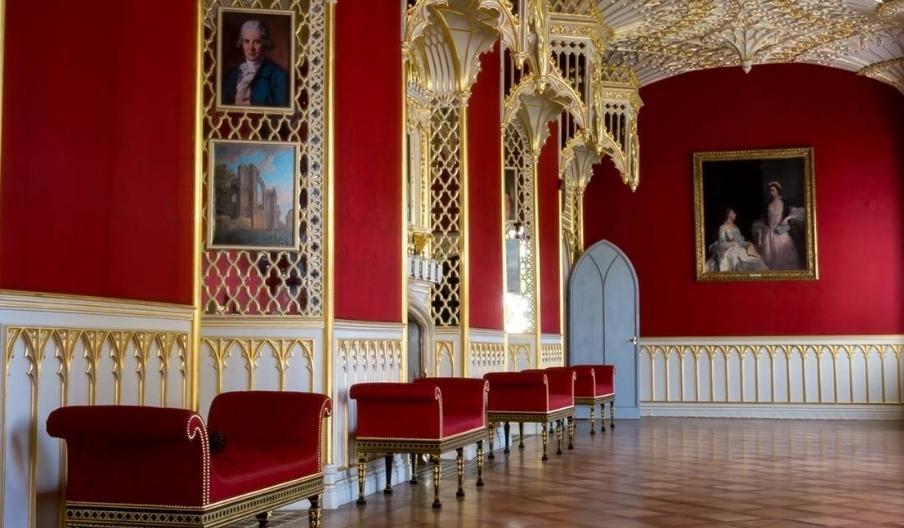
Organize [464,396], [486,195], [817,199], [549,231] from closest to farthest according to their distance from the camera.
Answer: [464,396], [486,195], [549,231], [817,199]

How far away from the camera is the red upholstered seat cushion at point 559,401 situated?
1030cm

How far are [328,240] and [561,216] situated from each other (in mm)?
8871

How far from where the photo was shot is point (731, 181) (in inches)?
647

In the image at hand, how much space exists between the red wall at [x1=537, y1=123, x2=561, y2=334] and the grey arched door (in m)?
1.06

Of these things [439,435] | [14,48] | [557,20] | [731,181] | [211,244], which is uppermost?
[557,20]

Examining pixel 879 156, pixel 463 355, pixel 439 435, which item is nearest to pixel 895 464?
pixel 463 355

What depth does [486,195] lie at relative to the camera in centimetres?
1095

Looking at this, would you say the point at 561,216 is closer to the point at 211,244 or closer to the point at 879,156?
the point at 879,156

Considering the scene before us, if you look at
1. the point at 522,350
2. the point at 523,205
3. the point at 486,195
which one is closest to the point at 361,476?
the point at 486,195

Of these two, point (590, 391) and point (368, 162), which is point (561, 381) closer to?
point (590, 391)

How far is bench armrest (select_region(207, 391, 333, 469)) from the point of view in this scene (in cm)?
535

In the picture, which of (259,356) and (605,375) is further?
(605,375)

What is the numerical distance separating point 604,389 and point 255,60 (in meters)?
8.04

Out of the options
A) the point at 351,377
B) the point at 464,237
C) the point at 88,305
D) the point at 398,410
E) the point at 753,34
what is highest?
the point at 753,34
